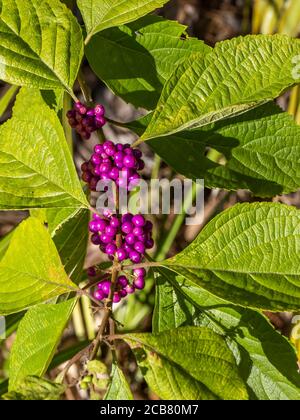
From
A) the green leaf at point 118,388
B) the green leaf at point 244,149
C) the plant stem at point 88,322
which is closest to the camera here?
the green leaf at point 118,388

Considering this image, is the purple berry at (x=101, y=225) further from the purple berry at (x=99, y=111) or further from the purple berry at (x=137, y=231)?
the purple berry at (x=99, y=111)

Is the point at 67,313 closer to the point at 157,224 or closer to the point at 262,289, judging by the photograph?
the point at 262,289

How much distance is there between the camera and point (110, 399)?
861 millimetres

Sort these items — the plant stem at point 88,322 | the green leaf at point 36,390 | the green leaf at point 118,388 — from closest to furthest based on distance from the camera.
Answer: the green leaf at point 36,390 → the green leaf at point 118,388 → the plant stem at point 88,322

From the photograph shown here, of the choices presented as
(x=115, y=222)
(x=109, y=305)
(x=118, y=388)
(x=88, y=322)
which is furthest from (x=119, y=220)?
(x=88, y=322)

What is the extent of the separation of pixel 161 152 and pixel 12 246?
26 centimetres

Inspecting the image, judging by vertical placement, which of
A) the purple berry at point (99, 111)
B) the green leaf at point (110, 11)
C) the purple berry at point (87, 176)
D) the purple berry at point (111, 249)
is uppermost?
the green leaf at point (110, 11)

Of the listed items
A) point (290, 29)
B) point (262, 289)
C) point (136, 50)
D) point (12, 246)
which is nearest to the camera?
point (262, 289)

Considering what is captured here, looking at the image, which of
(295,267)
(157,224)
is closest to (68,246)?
(295,267)

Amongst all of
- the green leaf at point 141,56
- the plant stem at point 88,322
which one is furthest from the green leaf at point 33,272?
the plant stem at point 88,322

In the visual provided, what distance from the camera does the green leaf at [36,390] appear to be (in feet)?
2.37

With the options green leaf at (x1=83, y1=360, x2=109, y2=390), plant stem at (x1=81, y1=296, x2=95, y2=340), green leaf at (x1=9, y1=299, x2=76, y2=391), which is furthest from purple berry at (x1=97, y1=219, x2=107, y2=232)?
plant stem at (x1=81, y1=296, x2=95, y2=340)

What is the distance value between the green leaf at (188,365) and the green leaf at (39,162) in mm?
214

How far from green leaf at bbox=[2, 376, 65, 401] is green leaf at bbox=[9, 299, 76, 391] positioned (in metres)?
0.12
